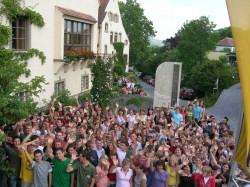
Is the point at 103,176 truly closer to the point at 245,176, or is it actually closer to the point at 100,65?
the point at 245,176

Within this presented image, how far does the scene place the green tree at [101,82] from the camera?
1798 centimetres

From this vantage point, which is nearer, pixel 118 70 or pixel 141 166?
pixel 141 166

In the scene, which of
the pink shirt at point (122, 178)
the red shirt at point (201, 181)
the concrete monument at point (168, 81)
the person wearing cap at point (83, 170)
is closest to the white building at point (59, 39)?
the concrete monument at point (168, 81)

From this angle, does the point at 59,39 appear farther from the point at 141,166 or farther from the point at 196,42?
the point at 196,42

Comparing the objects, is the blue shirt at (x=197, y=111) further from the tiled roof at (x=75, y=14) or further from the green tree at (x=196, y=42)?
the green tree at (x=196, y=42)

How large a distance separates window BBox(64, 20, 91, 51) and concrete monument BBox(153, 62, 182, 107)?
5734mm

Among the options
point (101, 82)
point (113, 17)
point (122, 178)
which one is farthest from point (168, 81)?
point (113, 17)

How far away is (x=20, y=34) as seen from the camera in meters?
15.6

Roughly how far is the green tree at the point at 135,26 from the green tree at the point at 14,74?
41.3 meters

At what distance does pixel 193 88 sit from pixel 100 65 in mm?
25708

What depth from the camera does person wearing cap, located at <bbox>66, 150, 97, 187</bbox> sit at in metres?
6.96

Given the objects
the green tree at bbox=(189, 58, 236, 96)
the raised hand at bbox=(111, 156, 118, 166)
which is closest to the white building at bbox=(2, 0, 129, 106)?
the raised hand at bbox=(111, 156, 118, 166)

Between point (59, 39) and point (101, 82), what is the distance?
147 inches

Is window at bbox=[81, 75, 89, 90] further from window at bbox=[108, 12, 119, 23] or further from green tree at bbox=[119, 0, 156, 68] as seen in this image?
green tree at bbox=[119, 0, 156, 68]
